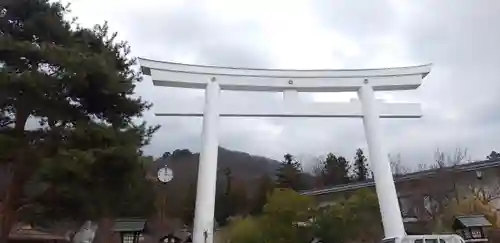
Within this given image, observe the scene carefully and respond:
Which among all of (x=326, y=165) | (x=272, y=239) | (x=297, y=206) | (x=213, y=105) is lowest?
(x=272, y=239)

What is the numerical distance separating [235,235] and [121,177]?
24.3 feet

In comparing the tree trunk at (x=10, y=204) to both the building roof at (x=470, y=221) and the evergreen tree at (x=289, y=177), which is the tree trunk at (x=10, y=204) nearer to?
the building roof at (x=470, y=221)

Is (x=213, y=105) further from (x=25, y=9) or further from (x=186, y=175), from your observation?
(x=186, y=175)

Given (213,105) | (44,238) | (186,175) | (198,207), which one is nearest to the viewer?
(198,207)

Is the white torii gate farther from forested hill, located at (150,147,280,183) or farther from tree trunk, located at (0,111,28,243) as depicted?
forested hill, located at (150,147,280,183)

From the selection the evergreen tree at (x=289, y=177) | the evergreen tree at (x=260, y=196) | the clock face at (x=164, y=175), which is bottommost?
the clock face at (x=164, y=175)

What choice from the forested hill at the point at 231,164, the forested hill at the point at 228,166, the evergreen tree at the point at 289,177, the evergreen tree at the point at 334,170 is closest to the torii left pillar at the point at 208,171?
the forested hill at the point at 228,166

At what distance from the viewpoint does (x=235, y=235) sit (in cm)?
→ 1520

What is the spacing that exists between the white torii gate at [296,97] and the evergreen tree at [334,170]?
22605 millimetres

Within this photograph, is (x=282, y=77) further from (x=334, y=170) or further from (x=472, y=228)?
(x=334, y=170)

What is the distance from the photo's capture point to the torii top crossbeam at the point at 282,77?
1203 centimetres

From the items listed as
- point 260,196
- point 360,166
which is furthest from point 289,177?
point 360,166

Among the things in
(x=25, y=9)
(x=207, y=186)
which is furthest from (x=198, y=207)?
(x=25, y=9)

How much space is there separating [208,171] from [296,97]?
3057mm
